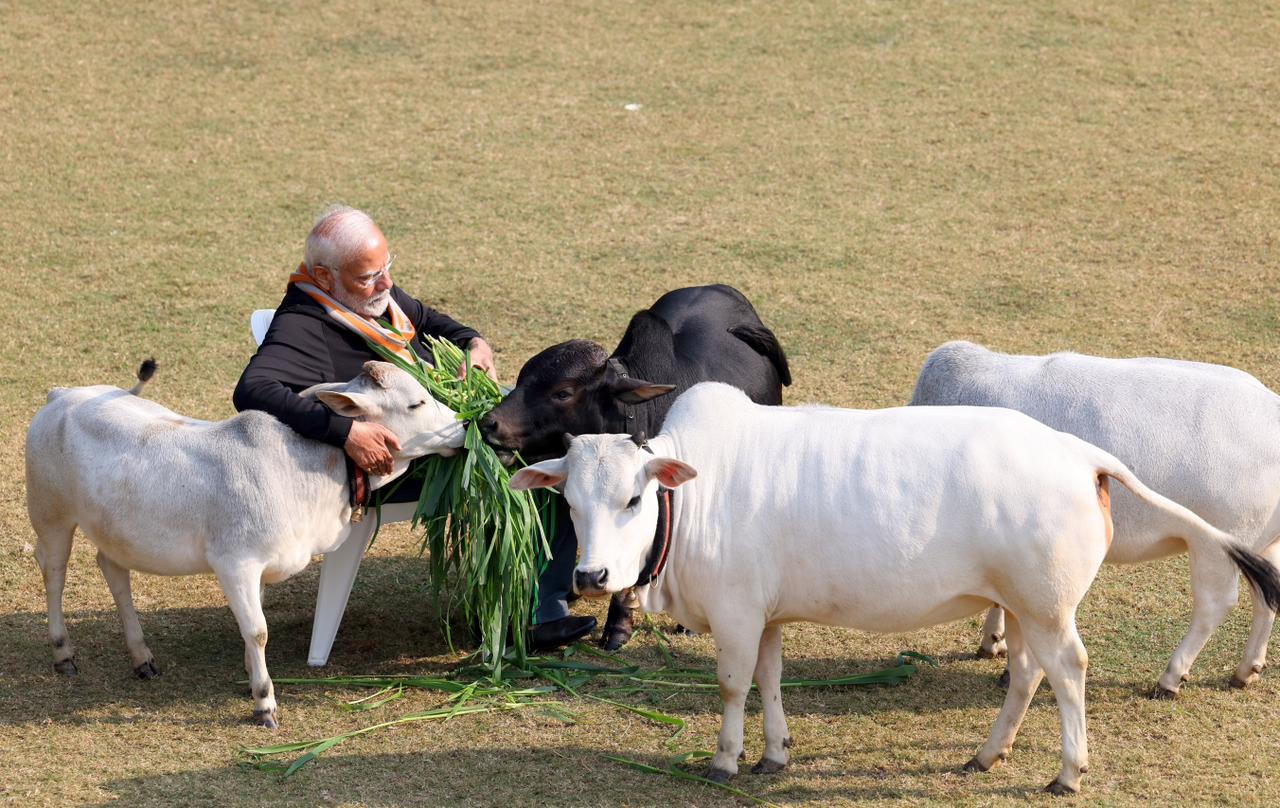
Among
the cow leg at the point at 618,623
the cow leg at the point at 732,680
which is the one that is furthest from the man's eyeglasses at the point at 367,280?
the cow leg at the point at 732,680

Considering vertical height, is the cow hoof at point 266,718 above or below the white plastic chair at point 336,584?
below

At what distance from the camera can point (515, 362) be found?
964 cm

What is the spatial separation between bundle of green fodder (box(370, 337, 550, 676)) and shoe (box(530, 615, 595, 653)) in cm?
9

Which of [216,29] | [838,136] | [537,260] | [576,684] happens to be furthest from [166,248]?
[576,684]

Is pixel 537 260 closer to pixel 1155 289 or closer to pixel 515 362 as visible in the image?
pixel 515 362

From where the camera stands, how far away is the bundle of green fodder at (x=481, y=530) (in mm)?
5816

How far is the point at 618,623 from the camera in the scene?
21.1 ft

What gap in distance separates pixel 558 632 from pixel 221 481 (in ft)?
5.02

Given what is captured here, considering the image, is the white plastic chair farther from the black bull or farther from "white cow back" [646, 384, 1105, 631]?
"white cow back" [646, 384, 1105, 631]

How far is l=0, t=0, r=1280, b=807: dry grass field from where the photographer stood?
17.9 ft

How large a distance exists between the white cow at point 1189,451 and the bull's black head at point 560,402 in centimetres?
159

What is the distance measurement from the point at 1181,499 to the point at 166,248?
27.2ft

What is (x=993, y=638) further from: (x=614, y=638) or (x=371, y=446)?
(x=371, y=446)

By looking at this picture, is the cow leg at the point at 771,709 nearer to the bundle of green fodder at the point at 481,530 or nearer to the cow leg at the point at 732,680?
the cow leg at the point at 732,680
